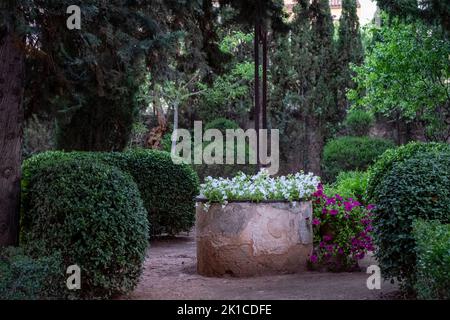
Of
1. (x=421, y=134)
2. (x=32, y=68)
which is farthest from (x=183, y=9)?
(x=421, y=134)

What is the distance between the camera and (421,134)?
18.8m

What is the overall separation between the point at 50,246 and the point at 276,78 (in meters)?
14.7

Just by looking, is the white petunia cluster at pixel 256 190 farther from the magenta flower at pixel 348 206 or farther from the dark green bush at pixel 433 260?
the dark green bush at pixel 433 260

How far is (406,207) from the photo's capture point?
16.0 feet

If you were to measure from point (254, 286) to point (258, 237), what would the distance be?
683mm

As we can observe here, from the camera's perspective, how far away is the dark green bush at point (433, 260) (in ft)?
12.6

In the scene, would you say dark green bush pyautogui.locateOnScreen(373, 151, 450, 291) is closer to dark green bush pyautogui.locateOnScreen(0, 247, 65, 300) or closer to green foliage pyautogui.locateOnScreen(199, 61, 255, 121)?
dark green bush pyautogui.locateOnScreen(0, 247, 65, 300)

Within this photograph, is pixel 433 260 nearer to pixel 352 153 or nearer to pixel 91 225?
pixel 91 225

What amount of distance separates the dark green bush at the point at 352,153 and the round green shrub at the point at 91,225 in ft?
32.8

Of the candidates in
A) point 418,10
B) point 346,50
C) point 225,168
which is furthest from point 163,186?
point 346,50

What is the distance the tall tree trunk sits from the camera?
18.5 feet

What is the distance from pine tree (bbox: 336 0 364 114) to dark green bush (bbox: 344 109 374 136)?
159cm

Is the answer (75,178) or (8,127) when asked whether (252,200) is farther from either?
(8,127)

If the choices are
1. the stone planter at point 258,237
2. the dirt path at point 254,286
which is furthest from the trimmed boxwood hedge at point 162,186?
the stone planter at point 258,237
